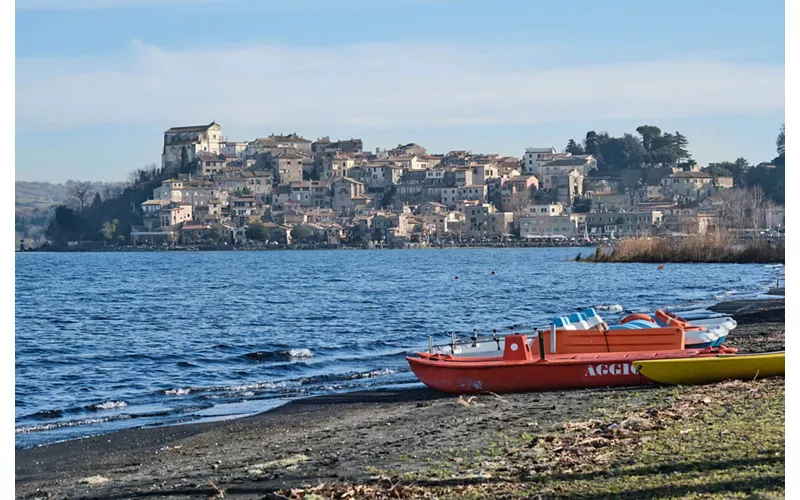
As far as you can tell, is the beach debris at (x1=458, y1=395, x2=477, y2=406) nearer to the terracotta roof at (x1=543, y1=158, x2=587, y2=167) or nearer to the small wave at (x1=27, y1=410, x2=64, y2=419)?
the small wave at (x1=27, y1=410, x2=64, y2=419)

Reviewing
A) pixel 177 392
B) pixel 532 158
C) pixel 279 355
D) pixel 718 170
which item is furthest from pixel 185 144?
pixel 177 392

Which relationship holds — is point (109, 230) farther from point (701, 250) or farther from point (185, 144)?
point (701, 250)

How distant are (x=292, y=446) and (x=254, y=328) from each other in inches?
824

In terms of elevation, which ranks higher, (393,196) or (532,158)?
(532,158)

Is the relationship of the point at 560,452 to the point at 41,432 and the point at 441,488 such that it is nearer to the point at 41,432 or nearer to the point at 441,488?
the point at 441,488

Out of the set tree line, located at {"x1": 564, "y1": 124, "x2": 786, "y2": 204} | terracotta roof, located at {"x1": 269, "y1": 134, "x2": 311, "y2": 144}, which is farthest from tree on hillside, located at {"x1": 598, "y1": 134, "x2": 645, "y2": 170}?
terracotta roof, located at {"x1": 269, "y1": 134, "x2": 311, "y2": 144}

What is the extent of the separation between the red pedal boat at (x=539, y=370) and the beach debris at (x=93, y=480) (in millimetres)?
5866

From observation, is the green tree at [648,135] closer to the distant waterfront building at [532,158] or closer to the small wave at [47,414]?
the distant waterfront building at [532,158]

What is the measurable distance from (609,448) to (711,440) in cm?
83

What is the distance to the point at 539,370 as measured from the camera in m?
14.1

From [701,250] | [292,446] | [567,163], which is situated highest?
[567,163]

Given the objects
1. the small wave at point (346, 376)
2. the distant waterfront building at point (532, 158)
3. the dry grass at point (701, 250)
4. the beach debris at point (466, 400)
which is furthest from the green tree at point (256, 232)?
the beach debris at point (466, 400)

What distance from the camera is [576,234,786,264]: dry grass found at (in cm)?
6166

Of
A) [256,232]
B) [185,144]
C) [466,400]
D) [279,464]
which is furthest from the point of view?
[185,144]
